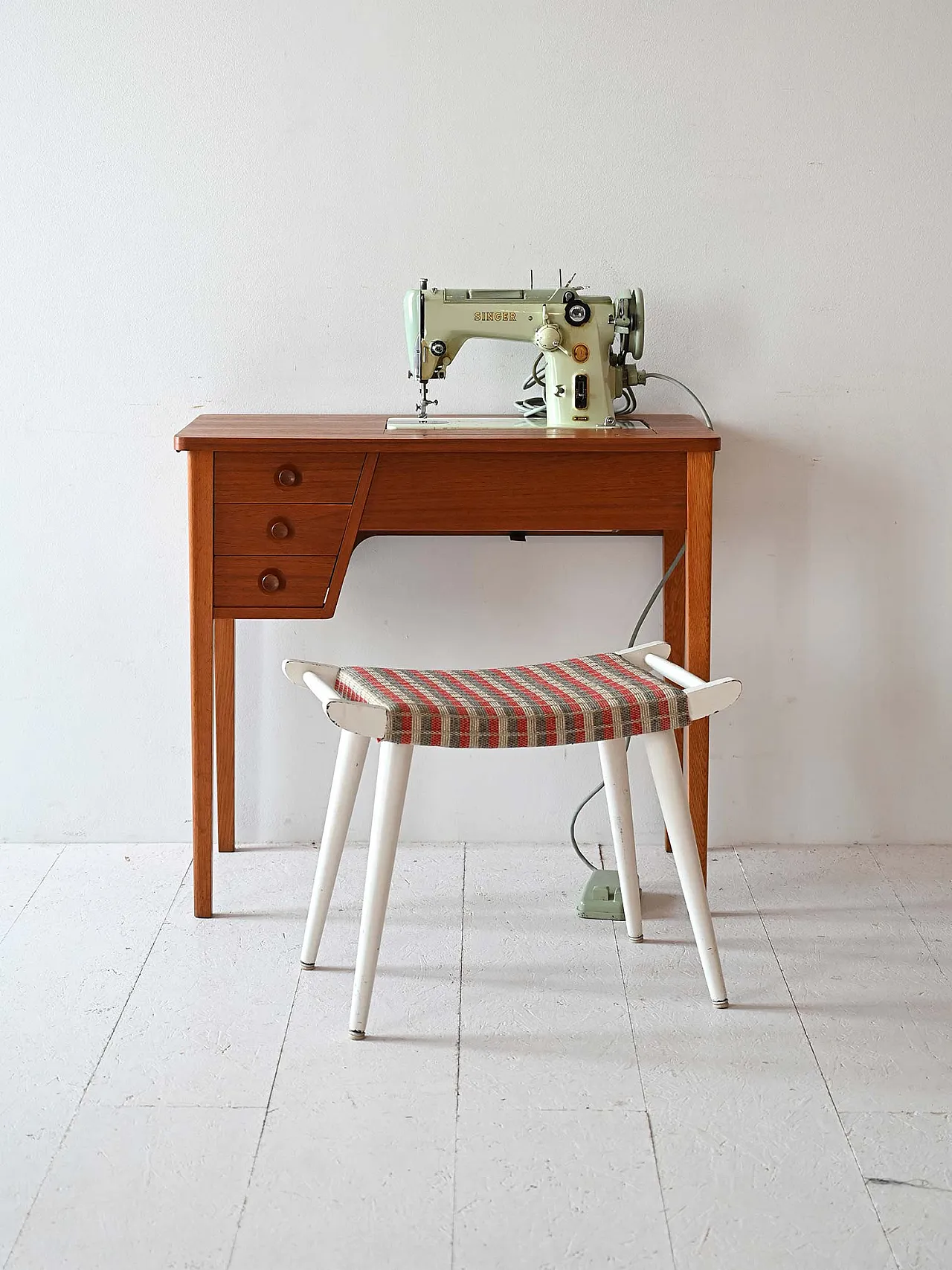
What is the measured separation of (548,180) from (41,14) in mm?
949

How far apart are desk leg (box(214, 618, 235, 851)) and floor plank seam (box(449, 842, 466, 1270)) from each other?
0.46m

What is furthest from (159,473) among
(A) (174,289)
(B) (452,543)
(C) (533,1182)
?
(C) (533,1182)

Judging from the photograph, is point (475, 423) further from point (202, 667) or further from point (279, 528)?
point (202, 667)

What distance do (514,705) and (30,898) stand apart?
3.46 feet

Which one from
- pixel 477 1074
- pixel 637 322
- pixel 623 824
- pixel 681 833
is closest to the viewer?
pixel 477 1074

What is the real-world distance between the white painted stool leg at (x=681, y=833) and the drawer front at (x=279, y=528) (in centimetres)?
62

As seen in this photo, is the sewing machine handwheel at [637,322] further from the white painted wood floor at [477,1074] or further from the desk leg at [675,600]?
the white painted wood floor at [477,1074]

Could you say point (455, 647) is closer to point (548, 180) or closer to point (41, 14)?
point (548, 180)

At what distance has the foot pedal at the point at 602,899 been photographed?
2.37 m

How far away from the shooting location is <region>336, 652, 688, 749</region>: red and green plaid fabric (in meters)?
1.92

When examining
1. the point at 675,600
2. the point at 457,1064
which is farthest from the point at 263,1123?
the point at 675,600

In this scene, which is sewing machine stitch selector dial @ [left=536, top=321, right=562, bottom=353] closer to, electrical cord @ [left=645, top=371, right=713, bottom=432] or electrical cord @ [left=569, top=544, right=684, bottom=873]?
electrical cord @ [left=645, top=371, right=713, bottom=432]

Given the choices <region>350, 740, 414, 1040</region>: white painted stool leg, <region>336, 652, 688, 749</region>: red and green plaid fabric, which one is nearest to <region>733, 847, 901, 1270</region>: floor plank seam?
<region>336, 652, 688, 749</region>: red and green plaid fabric

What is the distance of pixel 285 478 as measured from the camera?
2.24 metres
